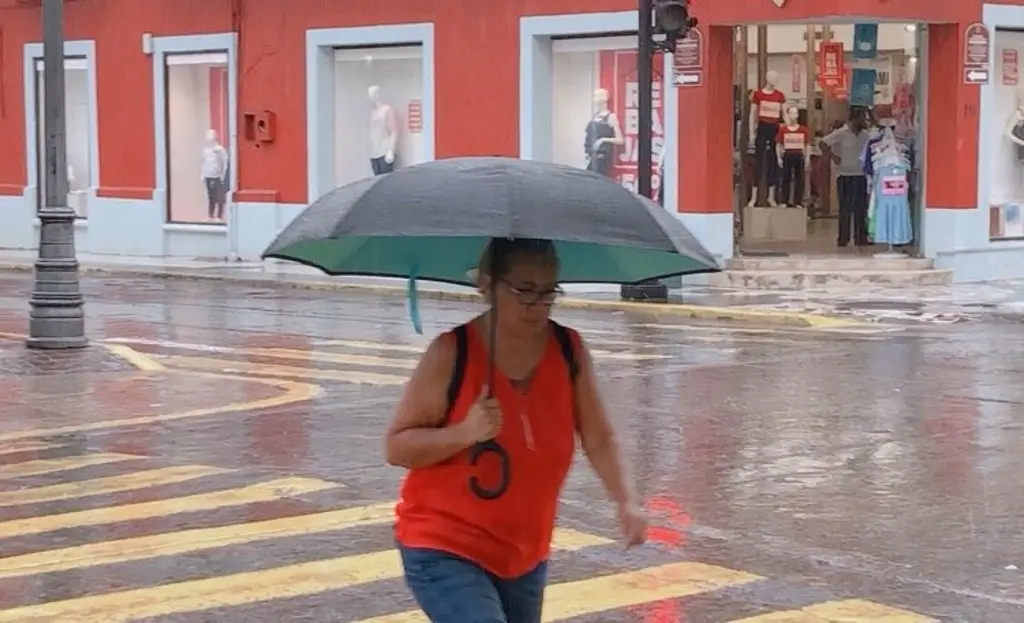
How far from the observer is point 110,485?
9.67 m

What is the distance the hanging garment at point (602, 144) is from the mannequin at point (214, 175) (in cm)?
739

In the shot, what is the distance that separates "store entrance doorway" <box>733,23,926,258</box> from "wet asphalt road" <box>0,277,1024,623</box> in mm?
7824

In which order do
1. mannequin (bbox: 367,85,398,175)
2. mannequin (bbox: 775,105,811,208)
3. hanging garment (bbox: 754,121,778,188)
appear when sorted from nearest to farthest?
hanging garment (bbox: 754,121,778,188), mannequin (bbox: 775,105,811,208), mannequin (bbox: 367,85,398,175)

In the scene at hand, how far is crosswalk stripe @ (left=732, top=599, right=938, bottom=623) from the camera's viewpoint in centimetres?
684

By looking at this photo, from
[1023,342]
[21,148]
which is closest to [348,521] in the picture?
[1023,342]

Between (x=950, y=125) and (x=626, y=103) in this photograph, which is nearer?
(x=950, y=125)

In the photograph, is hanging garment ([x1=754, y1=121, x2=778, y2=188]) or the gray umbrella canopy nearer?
the gray umbrella canopy

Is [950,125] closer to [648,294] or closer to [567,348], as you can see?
[648,294]

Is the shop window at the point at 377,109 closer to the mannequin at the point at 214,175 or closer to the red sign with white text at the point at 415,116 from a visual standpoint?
the red sign with white text at the point at 415,116

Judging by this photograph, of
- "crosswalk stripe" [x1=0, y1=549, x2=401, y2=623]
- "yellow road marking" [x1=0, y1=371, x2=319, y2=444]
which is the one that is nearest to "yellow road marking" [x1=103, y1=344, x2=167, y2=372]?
"yellow road marking" [x1=0, y1=371, x2=319, y2=444]

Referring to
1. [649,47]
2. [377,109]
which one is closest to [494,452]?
[649,47]

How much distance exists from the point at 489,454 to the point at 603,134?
22048mm

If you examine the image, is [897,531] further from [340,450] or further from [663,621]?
[340,450]

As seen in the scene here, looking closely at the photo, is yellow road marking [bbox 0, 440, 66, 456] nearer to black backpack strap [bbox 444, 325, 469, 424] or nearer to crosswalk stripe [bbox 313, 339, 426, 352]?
crosswalk stripe [bbox 313, 339, 426, 352]
